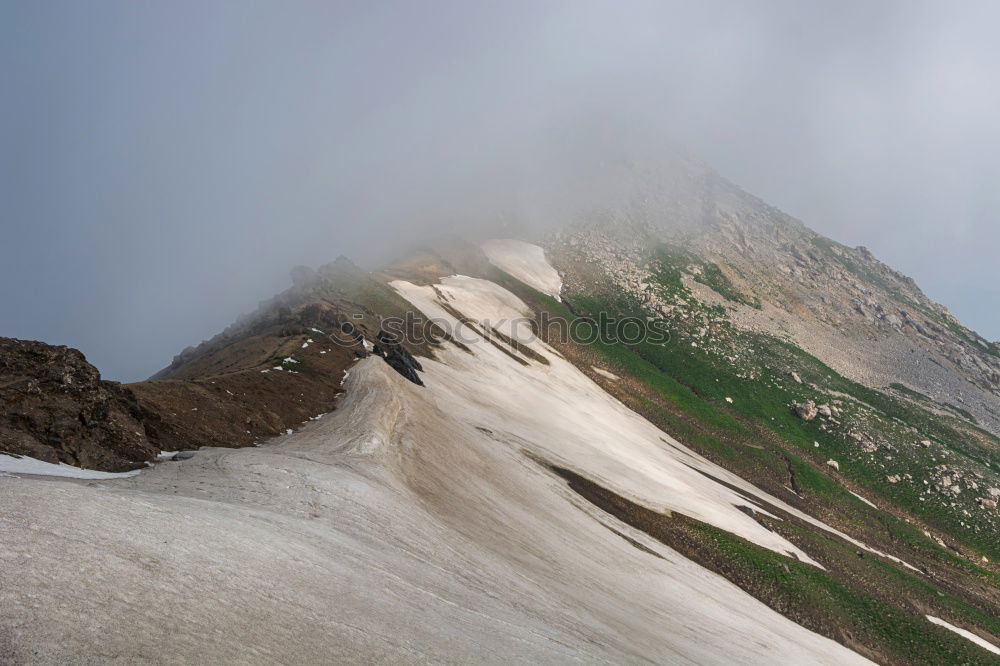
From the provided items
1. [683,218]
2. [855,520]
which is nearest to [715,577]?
[855,520]

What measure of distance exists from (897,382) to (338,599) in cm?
13620

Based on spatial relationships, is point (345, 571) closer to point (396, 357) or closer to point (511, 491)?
point (511, 491)

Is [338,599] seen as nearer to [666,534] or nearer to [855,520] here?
[666,534]

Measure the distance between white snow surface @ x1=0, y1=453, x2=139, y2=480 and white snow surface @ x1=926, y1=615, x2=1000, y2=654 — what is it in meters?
58.8

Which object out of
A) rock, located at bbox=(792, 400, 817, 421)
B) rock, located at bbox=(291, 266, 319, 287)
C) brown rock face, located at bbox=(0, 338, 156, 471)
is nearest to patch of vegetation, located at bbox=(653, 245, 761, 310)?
rock, located at bbox=(792, 400, 817, 421)

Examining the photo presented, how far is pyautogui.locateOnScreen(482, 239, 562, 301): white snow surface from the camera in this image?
123 metres

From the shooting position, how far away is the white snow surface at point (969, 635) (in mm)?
43688

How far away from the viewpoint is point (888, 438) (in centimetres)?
8881

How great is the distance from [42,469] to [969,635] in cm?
6331

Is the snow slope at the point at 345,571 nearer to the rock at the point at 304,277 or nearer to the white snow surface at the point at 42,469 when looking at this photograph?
the white snow surface at the point at 42,469

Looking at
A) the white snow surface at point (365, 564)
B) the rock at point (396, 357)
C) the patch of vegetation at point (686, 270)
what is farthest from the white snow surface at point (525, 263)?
A: the white snow surface at point (365, 564)

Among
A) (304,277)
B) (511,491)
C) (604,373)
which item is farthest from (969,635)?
(304,277)
